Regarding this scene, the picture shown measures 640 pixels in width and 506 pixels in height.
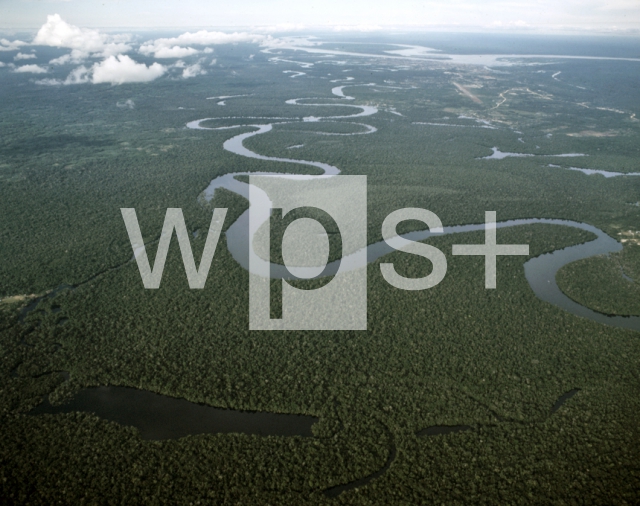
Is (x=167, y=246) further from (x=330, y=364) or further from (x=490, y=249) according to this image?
(x=490, y=249)

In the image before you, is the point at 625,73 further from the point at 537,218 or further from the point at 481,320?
the point at 481,320

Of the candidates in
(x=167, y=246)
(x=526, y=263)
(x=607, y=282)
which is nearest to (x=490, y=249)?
(x=526, y=263)

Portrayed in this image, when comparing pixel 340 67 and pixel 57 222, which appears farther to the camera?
pixel 340 67

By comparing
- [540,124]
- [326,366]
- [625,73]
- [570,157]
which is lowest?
[326,366]

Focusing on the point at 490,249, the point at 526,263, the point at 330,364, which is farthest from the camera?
the point at 490,249

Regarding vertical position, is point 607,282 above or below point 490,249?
below

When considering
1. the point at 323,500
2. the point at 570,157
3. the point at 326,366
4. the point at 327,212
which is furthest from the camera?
the point at 570,157

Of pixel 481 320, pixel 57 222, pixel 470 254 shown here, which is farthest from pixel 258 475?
pixel 57 222

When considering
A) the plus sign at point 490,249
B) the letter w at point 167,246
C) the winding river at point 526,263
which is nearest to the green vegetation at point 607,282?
the winding river at point 526,263
